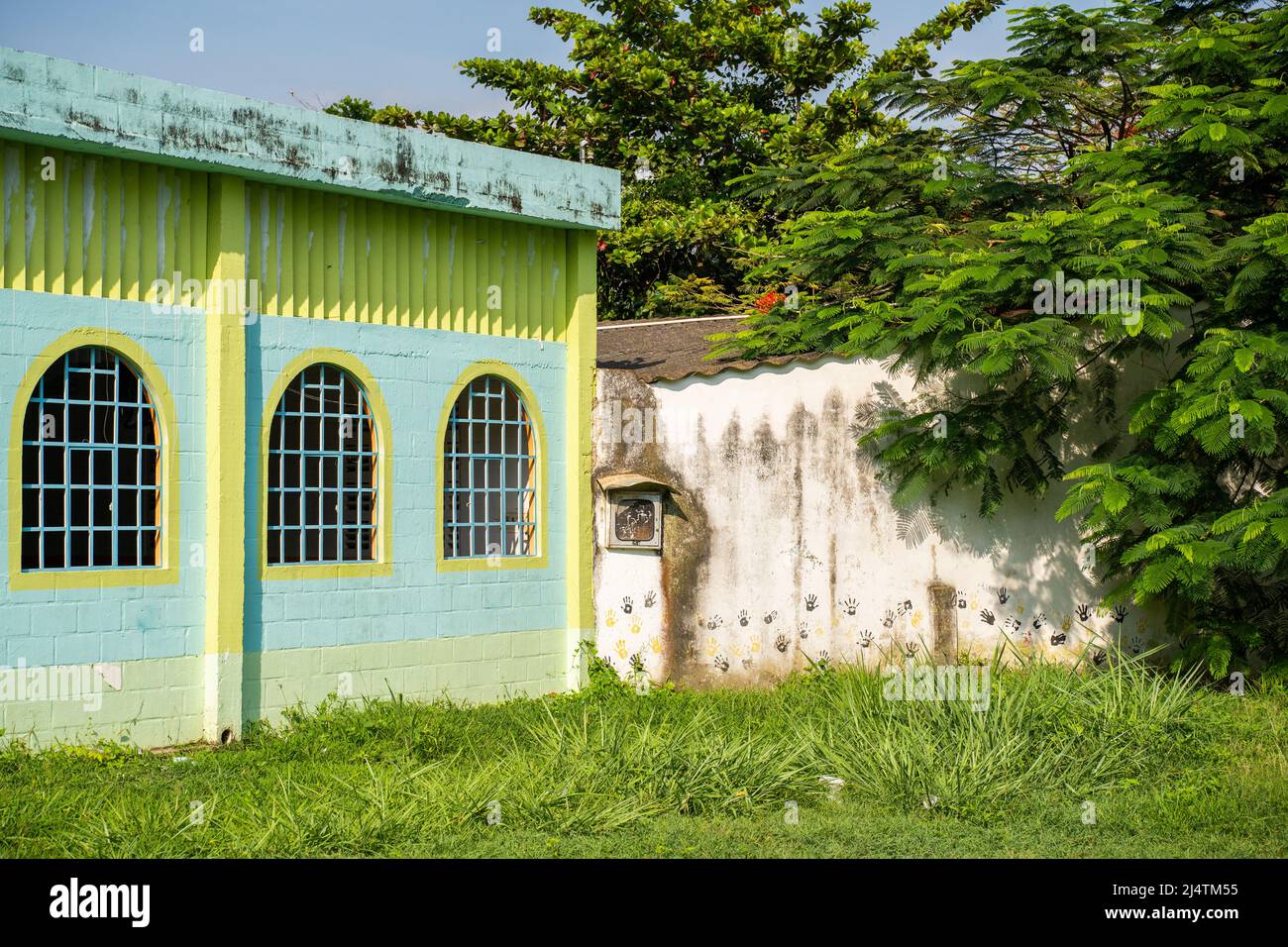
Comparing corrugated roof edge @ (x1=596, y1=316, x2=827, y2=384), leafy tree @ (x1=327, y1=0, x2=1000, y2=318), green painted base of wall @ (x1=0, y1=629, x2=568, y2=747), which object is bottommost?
green painted base of wall @ (x1=0, y1=629, x2=568, y2=747)

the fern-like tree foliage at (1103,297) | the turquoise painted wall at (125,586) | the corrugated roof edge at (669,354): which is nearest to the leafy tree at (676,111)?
the corrugated roof edge at (669,354)

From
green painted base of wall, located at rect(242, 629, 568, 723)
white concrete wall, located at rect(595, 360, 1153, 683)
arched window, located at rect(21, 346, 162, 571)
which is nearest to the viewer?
arched window, located at rect(21, 346, 162, 571)

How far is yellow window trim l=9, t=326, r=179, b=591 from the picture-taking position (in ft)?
28.1

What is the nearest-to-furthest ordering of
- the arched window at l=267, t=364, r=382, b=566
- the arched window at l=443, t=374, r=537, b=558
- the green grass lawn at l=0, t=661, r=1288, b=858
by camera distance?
the green grass lawn at l=0, t=661, r=1288, b=858 < the arched window at l=267, t=364, r=382, b=566 < the arched window at l=443, t=374, r=537, b=558

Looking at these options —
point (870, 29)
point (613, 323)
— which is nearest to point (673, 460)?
point (613, 323)

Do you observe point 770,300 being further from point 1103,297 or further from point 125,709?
point 125,709

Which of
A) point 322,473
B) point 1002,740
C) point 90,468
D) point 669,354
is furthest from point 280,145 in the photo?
point 1002,740

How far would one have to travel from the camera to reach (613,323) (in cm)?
1675

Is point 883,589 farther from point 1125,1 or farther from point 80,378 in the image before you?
point 80,378

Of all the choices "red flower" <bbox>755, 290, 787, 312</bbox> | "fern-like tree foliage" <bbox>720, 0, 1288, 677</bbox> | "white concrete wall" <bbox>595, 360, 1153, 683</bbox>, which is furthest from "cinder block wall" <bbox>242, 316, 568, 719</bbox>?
"red flower" <bbox>755, 290, 787, 312</bbox>

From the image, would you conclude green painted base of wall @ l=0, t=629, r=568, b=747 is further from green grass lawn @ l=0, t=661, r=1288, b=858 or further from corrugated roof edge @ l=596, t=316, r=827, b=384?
corrugated roof edge @ l=596, t=316, r=827, b=384

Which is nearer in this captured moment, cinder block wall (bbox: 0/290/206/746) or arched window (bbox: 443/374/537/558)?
cinder block wall (bbox: 0/290/206/746)

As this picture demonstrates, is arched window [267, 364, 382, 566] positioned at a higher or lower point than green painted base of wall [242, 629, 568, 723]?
higher

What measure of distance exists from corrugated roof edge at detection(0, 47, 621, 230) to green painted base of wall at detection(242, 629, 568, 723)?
3.53 m
